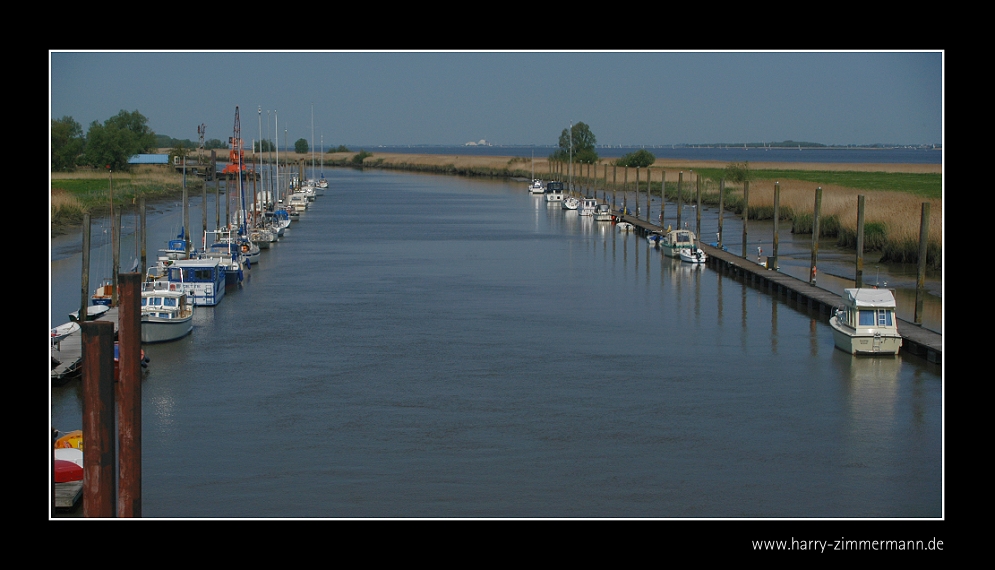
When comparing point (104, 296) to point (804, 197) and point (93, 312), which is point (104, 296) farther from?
point (804, 197)

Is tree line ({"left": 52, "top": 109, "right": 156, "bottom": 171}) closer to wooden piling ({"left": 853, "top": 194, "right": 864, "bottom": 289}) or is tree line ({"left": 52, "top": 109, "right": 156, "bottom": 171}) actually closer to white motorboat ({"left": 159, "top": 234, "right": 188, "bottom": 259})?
white motorboat ({"left": 159, "top": 234, "right": 188, "bottom": 259})

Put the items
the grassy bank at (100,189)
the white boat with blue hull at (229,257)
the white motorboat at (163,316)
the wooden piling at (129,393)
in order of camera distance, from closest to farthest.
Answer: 1. the wooden piling at (129,393)
2. the white motorboat at (163,316)
3. the white boat with blue hull at (229,257)
4. the grassy bank at (100,189)

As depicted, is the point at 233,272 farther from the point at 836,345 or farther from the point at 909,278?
the point at 909,278

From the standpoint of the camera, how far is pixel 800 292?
40531mm

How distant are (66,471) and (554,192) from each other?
91.2m

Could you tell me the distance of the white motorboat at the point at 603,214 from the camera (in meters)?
79.7

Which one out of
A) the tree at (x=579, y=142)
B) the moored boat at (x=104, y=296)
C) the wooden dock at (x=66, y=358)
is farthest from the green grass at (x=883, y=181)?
the wooden dock at (x=66, y=358)

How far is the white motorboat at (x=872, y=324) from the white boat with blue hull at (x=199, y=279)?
22810 mm

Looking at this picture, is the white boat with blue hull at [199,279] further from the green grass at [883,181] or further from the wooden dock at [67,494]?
the green grass at [883,181]

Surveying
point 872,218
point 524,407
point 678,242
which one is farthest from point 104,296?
point 872,218

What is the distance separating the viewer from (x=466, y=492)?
19922mm

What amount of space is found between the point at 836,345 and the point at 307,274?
85.6 ft
